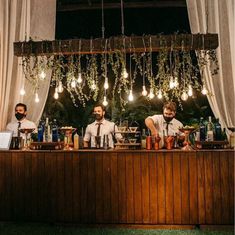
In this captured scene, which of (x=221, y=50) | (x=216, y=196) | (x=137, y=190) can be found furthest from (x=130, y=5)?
(x=216, y=196)

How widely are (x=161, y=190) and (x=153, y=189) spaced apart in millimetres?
110

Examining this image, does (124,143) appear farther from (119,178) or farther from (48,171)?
(48,171)

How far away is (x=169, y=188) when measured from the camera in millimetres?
4895

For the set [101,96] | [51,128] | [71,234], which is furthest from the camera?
[101,96]

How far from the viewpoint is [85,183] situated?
199 inches

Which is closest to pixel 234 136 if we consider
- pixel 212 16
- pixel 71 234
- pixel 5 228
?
pixel 212 16

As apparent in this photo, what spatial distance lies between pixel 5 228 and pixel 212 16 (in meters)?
4.64

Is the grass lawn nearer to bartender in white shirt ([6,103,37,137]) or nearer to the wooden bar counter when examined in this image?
the wooden bar counter

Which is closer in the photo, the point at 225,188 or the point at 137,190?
the point at 225,188

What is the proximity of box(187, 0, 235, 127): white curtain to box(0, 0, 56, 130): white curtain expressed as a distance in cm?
271

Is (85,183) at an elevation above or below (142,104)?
below

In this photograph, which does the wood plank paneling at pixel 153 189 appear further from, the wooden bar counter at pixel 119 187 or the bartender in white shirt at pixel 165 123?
the bartender in white shirt at pixel 165 123

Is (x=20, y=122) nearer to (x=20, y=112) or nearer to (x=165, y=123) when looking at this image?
(x=20, y=112)

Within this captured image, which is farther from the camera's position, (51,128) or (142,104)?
(142,104)
